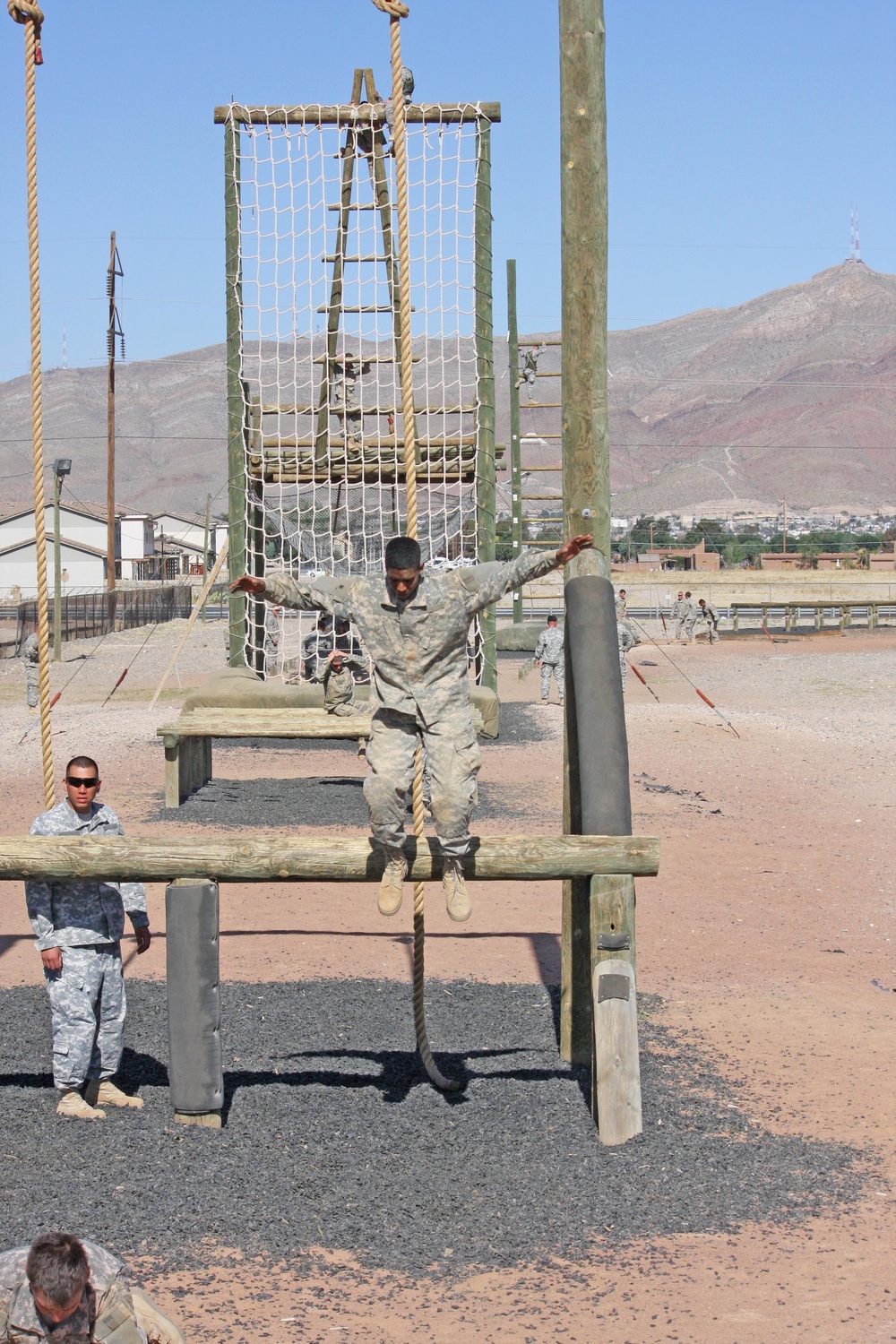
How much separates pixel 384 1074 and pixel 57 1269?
3.33 metres

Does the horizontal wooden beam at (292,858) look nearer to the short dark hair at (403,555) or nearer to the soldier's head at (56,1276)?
the short dark hair at (403,555)

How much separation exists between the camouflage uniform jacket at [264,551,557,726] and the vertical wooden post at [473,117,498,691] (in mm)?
8021

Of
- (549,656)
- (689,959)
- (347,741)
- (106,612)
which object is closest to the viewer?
(689,959)

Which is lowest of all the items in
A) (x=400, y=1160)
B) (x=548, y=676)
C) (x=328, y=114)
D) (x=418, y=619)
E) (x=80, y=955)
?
(x=400, y=1160)

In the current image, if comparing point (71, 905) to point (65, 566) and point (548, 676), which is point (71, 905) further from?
point (65, 566)

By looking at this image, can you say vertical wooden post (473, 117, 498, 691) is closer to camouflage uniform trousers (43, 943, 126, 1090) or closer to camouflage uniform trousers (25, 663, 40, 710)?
camouflage uniform trousers (43, 943, 126, 1090)

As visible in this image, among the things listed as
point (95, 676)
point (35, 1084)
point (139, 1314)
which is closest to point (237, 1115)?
point (35, 1084)

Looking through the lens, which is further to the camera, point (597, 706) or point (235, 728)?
point (235, 728)

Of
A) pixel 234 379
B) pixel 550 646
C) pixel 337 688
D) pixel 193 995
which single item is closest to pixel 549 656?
pixel 550 646

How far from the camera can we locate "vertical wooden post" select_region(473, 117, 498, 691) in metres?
13.8

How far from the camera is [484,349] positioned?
1419cm

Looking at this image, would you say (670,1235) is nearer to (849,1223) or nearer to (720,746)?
(849,1223)

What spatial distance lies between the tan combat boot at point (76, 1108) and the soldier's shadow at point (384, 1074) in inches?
21.4

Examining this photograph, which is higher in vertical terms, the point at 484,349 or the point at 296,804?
the point at 484,349
